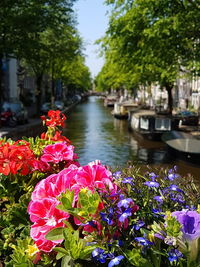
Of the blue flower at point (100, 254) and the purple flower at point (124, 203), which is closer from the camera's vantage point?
the blue flower at point (100, 254)

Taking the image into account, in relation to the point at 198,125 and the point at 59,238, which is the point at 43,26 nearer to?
the point at 198,125

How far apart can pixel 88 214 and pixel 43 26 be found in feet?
84.8

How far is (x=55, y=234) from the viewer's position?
2.35 meters

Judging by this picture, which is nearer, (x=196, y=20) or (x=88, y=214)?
(x=88, y=214)

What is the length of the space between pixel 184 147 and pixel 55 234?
745 inches

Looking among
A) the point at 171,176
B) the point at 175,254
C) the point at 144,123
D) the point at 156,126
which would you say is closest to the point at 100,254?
the point at 175,254

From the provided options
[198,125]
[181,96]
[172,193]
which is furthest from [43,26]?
[181,96]

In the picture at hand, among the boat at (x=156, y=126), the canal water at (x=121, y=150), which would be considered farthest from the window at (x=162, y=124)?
the canal water at (x=121, y=150)

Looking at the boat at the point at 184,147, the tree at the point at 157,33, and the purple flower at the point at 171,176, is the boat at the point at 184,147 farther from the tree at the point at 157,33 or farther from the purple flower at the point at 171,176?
the purple flower at the point at 171,176

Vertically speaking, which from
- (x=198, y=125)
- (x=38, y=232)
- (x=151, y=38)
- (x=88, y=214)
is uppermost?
(x=151, y=38)

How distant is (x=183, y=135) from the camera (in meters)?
24.1

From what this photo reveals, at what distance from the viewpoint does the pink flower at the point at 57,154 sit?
3.50m

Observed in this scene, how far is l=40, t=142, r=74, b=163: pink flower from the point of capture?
3502mm

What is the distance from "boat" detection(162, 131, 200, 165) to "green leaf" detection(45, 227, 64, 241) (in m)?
17.8
